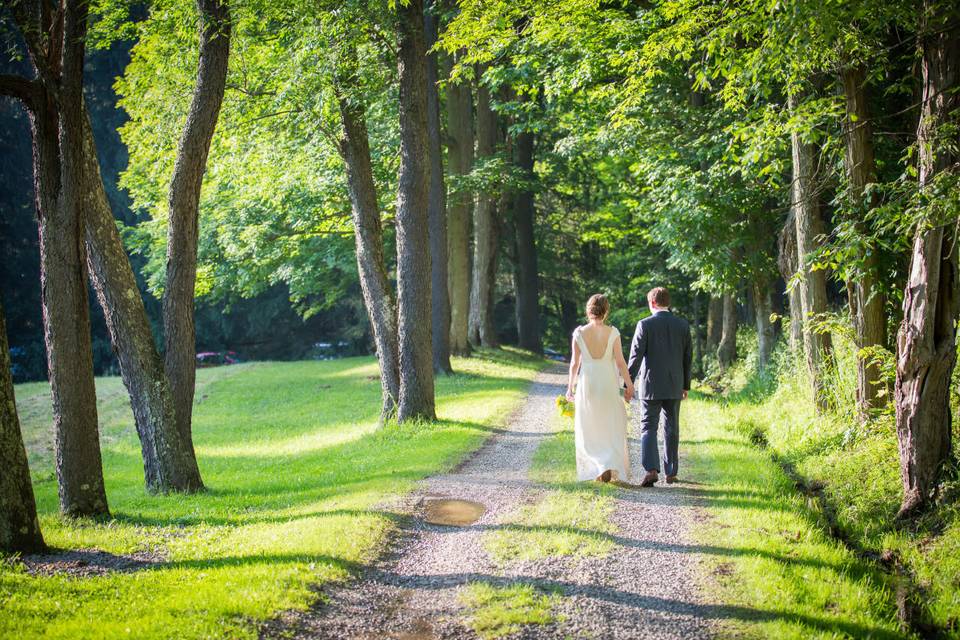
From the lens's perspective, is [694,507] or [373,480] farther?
[373,480]

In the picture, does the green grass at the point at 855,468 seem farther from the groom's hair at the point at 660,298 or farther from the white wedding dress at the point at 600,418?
the groom's hair at the point at 660,298

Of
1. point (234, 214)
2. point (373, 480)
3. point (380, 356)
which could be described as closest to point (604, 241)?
point (234, 214)

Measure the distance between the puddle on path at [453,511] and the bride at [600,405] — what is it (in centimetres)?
145

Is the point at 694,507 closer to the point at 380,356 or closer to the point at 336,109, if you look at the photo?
the point at 380,356

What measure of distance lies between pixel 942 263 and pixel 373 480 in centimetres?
682

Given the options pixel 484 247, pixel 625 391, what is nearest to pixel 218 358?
pixel 484 247

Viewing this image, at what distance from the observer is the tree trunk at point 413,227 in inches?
573

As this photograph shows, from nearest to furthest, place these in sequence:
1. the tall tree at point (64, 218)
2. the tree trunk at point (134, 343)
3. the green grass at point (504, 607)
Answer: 1. the green grass at point (504, 607)
2. the tall tree at point (64, 218)
3. the tree trunk at point (134, 343)

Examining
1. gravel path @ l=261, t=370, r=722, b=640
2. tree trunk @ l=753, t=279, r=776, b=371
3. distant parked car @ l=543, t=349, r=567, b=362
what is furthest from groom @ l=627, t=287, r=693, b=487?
distant parked car @ l=543, t=349, r=567, b=362

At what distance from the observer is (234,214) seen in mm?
27141

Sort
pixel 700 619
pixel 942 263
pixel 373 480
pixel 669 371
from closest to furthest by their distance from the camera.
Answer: pixel 700 619 → pixel 942 263 → pixel 669 371 → pixel 373 480

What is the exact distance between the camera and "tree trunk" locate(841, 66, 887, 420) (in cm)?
1071

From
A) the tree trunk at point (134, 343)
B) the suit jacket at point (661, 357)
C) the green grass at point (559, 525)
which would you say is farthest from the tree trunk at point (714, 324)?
the tree trunk at point (134, 343)

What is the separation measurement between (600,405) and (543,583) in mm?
3405
